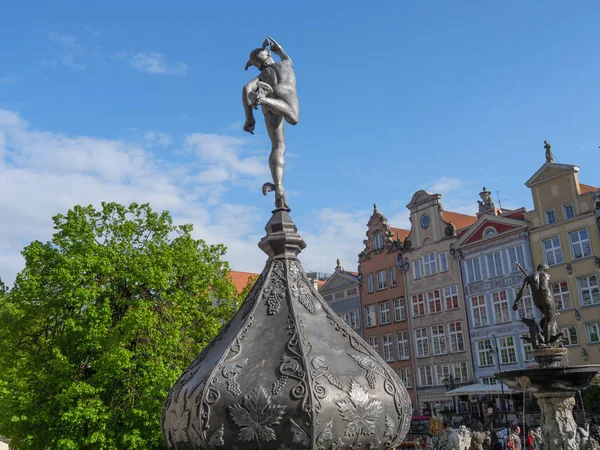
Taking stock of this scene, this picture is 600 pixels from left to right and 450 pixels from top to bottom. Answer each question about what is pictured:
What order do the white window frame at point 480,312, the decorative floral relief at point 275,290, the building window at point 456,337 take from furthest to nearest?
1. the building window at point 456,337
2. the white window frame at point 480,312
3. the decorative floral relief at point 275,290

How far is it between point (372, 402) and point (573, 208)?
97.3ft

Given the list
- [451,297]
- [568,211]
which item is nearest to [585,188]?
[568,211]

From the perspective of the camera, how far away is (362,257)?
3966 cm

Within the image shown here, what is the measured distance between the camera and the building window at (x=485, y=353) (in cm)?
3086

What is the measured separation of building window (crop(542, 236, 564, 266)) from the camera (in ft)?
95.2

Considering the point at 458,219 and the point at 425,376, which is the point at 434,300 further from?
the point at 458,219

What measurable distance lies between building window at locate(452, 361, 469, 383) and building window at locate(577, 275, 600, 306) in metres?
7.35

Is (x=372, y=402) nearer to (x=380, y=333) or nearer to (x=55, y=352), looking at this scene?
(x=55, y=352)

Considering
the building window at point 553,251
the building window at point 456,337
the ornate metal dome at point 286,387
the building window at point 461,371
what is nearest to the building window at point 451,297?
the building window at point 456,337

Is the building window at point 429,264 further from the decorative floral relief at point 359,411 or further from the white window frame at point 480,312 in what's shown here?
the decorative floral relief at point 359,411

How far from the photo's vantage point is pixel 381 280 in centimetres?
3816

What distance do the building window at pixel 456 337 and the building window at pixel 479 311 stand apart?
1.08 metres

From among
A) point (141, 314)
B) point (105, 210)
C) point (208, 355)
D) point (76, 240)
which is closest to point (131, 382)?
point (141, 314)

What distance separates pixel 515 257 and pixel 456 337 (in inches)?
223
